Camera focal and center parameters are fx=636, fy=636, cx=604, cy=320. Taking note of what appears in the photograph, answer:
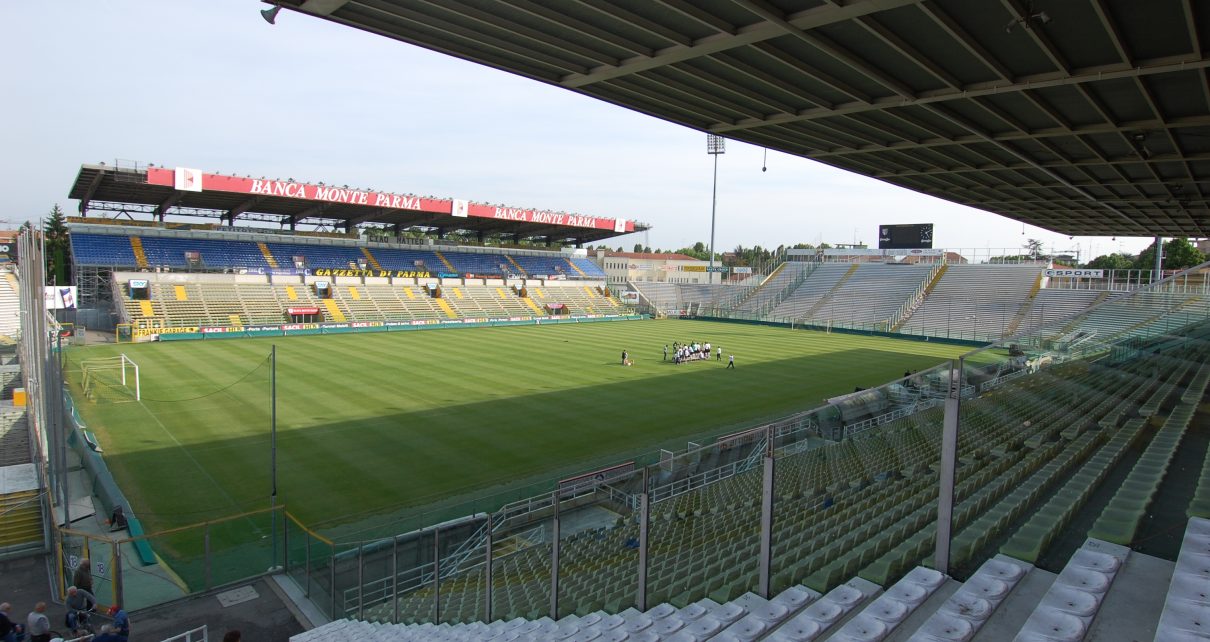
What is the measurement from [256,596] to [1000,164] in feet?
61.3

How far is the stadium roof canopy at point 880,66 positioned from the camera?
806cm

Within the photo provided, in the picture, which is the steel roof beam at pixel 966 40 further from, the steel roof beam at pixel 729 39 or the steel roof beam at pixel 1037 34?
the steel roof beam at pixel 1037 34

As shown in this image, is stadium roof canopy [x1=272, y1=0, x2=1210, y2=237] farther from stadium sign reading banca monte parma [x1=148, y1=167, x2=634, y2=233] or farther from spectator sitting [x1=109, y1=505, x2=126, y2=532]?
stadium sign reading banca monte parma [x1=148, y1=167, x2=634, y2=233]

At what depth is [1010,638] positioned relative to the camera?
139 inches

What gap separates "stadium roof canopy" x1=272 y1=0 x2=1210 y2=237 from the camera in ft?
26.5

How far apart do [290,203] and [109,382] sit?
26.2 metres

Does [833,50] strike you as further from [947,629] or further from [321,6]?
[947,629]

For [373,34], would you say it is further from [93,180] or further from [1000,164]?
[93,180]

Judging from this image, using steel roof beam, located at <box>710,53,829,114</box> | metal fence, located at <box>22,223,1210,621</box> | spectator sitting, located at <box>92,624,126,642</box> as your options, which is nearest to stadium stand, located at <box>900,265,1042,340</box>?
metal fence, located at <box>22,223,1210,621</box>

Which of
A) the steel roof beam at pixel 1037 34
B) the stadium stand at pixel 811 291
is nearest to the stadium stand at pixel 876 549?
the steel roof beam at pixel 1037 34

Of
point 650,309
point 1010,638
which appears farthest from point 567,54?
point 650,309

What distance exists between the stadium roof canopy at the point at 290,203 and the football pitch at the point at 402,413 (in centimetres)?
1053

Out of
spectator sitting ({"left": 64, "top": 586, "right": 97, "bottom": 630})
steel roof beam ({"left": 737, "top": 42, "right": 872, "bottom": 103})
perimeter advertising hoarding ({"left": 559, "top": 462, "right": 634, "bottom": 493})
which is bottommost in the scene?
→ spectator sitting ({"left": 64, "top": 586, "right": 97, "bottom": 630})

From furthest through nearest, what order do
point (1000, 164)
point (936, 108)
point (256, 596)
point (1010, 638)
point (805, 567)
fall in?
point (1000, 164) → point (936, 108) → point (256, 596) → point (805, 567) → point (1010, 638)
